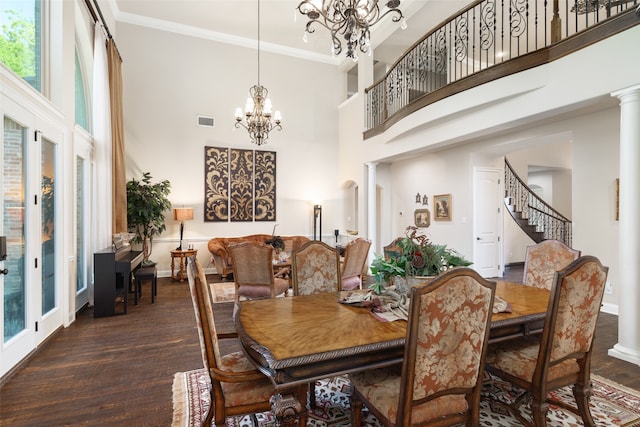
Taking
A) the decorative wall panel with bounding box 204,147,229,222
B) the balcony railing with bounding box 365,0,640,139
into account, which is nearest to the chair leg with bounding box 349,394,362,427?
the balcony railing with bounding box 365,0,640,139

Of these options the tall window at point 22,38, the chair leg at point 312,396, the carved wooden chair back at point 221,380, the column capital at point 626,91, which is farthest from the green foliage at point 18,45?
the column capital at point 626,91

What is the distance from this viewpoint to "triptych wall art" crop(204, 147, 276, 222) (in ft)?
23.7

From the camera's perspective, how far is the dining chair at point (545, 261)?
2.72 meters

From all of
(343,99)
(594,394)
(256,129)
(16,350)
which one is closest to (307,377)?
(594,394)

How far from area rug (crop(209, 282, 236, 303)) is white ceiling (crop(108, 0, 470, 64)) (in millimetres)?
5219

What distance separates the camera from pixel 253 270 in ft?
12.9

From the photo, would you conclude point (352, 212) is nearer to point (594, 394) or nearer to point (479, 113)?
point (479, 113)

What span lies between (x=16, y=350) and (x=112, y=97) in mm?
3996

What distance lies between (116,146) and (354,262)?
4.39 meters

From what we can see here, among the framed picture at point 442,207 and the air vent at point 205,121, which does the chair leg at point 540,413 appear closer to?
the framed picture at point 442,207

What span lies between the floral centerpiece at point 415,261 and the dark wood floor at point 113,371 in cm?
170

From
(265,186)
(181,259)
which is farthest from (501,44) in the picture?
(181,259)

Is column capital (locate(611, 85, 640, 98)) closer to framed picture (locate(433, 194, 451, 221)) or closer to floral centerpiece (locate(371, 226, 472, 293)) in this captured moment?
floral centerpiece (locate(371, 226, 472, 293))

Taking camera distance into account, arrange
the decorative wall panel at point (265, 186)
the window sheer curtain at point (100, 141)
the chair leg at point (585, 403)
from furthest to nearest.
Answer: the decorative wall panel at point (265, 186)
the window sheer curtain at point (100, 141)
the chair leg at point (585, 403)
